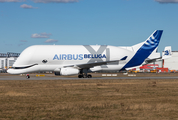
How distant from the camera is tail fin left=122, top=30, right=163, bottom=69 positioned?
52700 millimetres

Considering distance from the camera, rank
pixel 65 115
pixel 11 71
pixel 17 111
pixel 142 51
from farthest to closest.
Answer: pixel 142 51
pixel 11 71
pixel 17 111
pixel 65 115

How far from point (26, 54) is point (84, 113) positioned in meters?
36.5

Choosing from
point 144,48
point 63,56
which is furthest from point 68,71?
point 144,48

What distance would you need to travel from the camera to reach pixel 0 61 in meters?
178

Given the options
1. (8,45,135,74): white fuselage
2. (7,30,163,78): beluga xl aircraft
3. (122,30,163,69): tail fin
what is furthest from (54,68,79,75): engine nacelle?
(122,30,163,69): tail fin

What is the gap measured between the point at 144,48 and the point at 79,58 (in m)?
14.2

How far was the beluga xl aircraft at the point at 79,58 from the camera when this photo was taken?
46969 millimetres

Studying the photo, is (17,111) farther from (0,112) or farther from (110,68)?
(110,68)

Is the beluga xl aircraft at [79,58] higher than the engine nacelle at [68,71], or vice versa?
the beluga xl aircraft at [79,58]

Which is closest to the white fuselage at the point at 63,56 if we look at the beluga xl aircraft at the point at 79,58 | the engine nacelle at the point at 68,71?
the beluga xl aircraft at the point at 79,58

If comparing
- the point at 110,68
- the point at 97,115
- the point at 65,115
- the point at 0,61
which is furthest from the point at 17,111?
the point at 0,61

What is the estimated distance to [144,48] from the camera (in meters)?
53.9

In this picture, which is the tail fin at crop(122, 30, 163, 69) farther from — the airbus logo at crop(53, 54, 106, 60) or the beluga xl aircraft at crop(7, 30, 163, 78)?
the airbus logo at crop(53, 54, 106, 60)

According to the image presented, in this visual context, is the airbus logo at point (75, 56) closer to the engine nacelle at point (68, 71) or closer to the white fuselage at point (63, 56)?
the white fuselage at point (63, 56)
